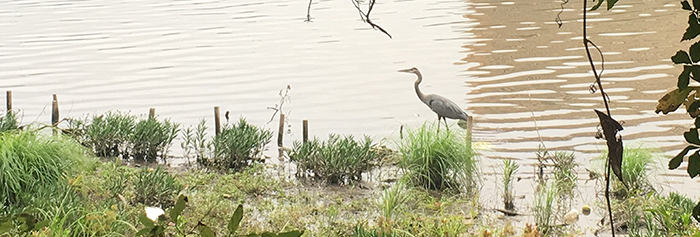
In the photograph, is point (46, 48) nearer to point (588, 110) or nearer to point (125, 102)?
point (125, 102)

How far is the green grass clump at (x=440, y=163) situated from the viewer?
732cm

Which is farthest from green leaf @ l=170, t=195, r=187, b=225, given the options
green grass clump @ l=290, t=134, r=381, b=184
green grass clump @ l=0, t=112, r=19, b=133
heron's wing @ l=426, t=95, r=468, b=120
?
heron's wing @ l=426, t=95, r=468, b=120

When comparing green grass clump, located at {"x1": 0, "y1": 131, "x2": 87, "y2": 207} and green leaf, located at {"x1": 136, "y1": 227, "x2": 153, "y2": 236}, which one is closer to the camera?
green leaf, located at {"x1": 136, "y1": 227, "x2": 153, "y2": 236}

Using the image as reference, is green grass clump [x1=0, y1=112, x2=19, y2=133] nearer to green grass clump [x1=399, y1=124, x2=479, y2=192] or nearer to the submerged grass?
the submerged grass

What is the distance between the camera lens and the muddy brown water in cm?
1088

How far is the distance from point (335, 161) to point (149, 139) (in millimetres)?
2155

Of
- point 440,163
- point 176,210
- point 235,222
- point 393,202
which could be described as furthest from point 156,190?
point 235,222

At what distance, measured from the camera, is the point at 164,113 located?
12.2 metres

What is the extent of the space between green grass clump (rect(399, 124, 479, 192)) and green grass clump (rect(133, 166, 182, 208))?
206cm

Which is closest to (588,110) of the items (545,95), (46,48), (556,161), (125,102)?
(545,95)

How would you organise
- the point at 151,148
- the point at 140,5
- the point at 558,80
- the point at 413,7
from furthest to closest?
the point at 140,5
the point at 413,7
the point at 558,80
the point at 151,148

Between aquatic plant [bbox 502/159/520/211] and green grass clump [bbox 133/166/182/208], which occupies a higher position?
green grass clump [bbox 133/166/182/208]

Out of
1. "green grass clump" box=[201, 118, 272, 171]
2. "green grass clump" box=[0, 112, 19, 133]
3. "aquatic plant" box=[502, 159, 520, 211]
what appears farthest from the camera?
"green grass clump" box=[201, 118, 272, 171]

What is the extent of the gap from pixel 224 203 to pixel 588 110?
21.8 feet
